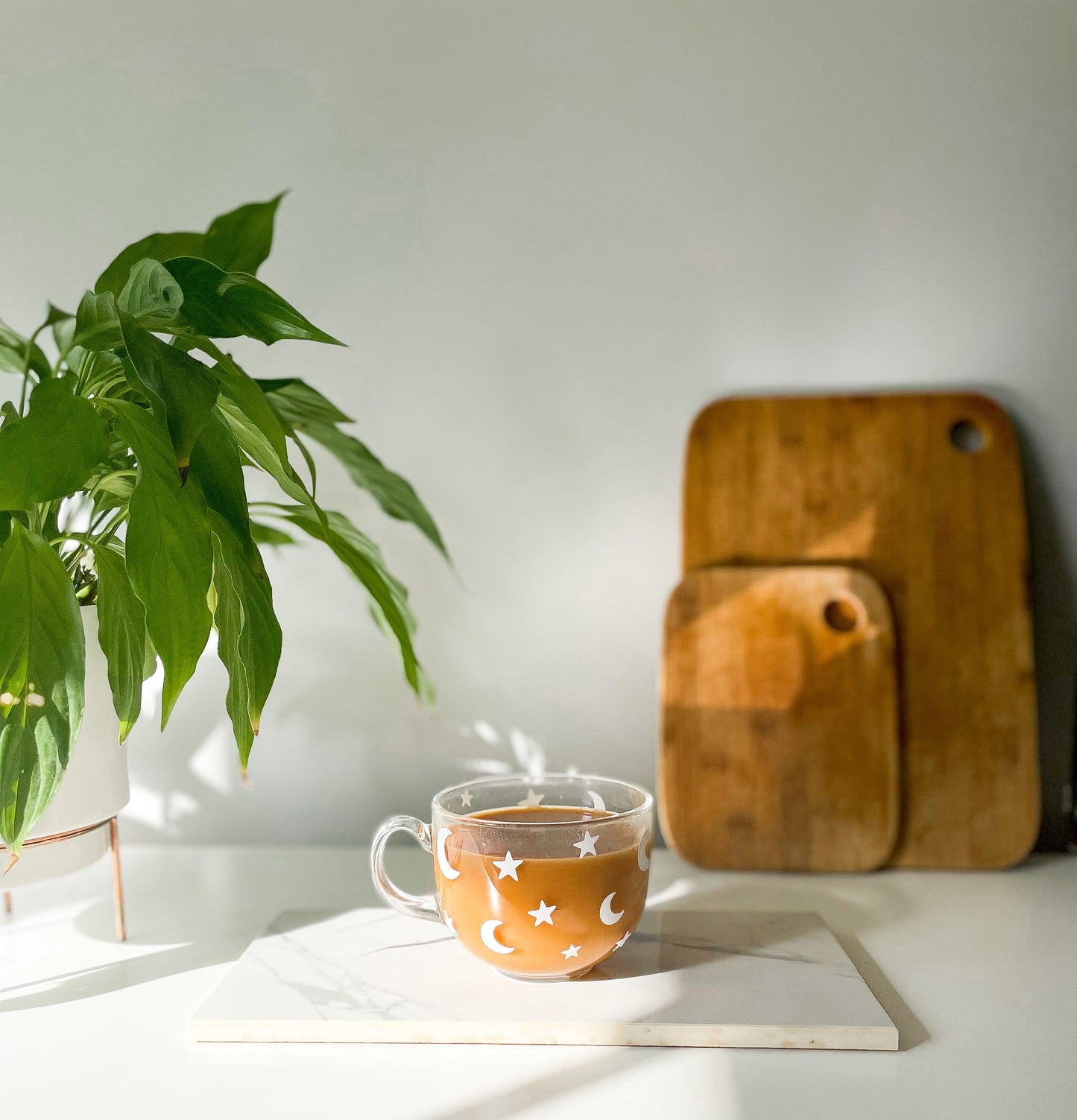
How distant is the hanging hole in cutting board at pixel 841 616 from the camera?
2.82 ft

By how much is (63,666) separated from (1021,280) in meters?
0.87

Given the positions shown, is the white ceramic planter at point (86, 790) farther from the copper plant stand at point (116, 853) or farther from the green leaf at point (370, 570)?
the green leaf at point (370, 570)

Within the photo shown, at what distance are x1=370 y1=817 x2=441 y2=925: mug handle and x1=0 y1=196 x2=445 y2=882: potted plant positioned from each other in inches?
4.9

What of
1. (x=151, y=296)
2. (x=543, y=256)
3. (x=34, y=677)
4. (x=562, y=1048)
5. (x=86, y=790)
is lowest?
(x=562, y=1048)

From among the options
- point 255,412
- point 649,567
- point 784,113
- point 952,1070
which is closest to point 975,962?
point 952,1070

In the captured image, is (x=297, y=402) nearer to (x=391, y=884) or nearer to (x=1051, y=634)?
(x=391, y=884)

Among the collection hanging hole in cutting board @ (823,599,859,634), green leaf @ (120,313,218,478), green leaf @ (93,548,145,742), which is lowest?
hanging hole in cutting board @ (823,599,859,634)

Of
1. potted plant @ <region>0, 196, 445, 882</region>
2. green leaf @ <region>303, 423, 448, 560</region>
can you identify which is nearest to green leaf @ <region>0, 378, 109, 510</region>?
potted plant @ <region>0, 196, 445, 882</region>

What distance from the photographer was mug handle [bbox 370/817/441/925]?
0.63 meters

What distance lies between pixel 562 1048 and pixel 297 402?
0.49 metres

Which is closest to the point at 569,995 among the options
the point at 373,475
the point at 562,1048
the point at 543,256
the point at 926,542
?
the point at 562,1048

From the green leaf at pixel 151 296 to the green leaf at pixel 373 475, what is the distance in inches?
8.1

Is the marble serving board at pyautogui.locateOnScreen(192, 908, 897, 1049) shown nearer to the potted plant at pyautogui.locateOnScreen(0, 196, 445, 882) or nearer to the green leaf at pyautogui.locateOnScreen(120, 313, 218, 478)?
the potted plant at pyautogui.locateOnScreen(0, 196, 445, 882)

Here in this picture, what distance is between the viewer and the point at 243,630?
53 cm
